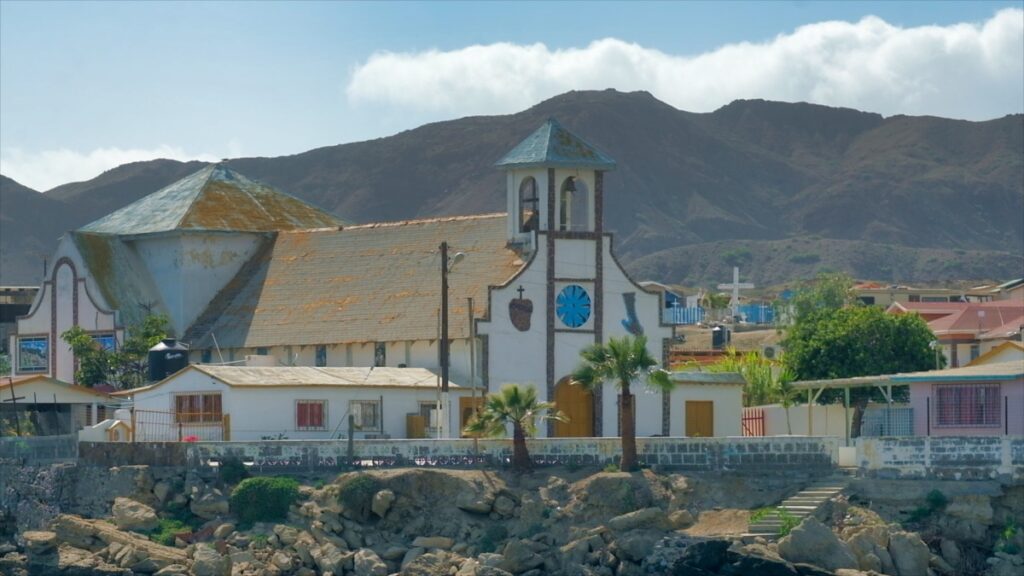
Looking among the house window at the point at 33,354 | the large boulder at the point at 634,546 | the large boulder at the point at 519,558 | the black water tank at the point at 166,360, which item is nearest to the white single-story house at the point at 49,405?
the black water tank at the point at 166,360

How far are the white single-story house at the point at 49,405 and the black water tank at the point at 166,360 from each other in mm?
1890

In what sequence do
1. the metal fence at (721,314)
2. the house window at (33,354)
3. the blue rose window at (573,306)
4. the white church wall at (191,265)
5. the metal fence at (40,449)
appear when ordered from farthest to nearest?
the metal fence at (721,314) < the house window at (33,354) < the white church wall at (191,265) < the blue rose window at (573,306) < the metal fence at (40,449)

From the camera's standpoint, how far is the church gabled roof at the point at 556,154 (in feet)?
229

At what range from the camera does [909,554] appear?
53.3 m

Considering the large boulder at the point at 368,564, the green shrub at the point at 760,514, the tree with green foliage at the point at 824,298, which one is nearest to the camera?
the large boulder at the point at 368,564

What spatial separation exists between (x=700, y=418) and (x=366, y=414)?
1155 centimetres

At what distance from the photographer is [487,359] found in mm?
68250

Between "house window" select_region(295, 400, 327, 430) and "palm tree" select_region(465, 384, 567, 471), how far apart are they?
20.5ft

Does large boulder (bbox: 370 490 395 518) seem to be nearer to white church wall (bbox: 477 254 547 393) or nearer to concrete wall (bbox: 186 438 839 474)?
concrete wall (bbox: 186 438 839 474)

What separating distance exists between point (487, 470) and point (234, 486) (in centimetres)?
694

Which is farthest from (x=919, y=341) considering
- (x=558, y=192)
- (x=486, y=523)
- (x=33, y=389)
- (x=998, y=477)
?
(x=33, y=389)

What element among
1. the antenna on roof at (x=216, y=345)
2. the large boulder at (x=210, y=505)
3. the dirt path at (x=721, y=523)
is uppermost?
the antenna on roof at (x=216, y=345)

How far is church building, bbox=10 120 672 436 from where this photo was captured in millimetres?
69312

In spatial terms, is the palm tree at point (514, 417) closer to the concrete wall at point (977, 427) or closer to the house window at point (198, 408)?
the house window at point (198, 408)
